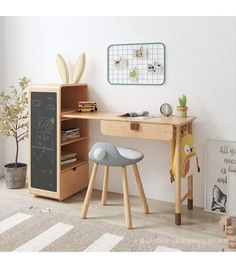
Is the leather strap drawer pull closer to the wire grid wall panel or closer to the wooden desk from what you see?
the wooden desk

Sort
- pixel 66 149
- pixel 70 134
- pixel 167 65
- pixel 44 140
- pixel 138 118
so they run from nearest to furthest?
pixel 138 118 → pixel 167 65 → pixel 44 140 → pixel 70 134 → pixel 66 149

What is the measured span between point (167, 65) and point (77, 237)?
1584mm

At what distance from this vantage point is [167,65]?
10.4ft

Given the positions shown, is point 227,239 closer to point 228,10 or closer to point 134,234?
point 134,234

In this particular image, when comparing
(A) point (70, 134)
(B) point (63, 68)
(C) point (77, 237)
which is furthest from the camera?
(B) point (63, 68)

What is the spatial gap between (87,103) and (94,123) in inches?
10.4

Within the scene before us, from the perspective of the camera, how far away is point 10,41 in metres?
3.90

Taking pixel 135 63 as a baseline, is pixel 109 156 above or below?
below

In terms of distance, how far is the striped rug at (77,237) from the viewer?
2.44 metres

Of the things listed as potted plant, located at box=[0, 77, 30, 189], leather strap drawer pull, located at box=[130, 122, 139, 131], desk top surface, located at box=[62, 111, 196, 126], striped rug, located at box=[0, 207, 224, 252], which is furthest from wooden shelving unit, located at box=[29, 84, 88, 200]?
leather strap drawer pull, located at box=[130, 122, 139, 131]

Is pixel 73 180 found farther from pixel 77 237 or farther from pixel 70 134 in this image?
pixel 77 237

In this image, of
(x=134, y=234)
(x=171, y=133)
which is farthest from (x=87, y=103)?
(x=134, y=234)

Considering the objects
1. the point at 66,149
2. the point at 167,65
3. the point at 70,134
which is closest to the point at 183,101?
the point at 167,65

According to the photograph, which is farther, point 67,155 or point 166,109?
point 67,155
